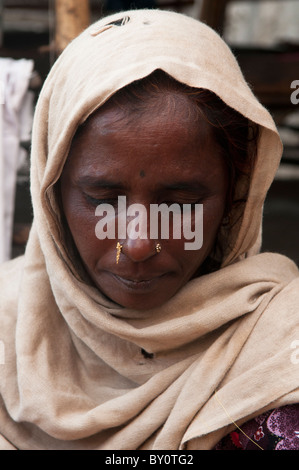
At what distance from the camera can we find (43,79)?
8.98ft

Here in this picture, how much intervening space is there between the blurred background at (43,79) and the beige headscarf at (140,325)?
507 millimetres

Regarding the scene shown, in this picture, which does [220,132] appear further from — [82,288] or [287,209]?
[287,209]

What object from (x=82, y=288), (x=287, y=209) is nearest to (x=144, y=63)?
(x=82, y=288)

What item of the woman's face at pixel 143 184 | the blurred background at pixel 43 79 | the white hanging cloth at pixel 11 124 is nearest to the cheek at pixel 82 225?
the woman's face at pixel 143 184

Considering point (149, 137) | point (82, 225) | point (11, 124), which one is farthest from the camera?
point (11, 124)

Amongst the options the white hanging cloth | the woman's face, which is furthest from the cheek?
the white hanging cloth

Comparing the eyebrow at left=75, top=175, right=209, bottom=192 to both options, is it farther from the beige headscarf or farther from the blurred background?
the blurred background

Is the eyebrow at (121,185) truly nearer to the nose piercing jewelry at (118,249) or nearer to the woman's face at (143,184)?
the woman's face at (143,184)

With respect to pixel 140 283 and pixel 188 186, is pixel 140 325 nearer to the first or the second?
pixel 140 283

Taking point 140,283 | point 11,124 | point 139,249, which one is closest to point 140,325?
point 140,283

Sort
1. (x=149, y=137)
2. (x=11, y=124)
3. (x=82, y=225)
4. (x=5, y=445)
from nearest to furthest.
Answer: (x=149, y=137), (x=82, y=225), (x=5, y=445), (x=11, y=124)

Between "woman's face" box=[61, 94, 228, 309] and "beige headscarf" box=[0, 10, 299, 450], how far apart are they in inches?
2.2

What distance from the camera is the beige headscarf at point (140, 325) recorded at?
4.83 ft

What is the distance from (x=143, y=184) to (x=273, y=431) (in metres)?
0.57
